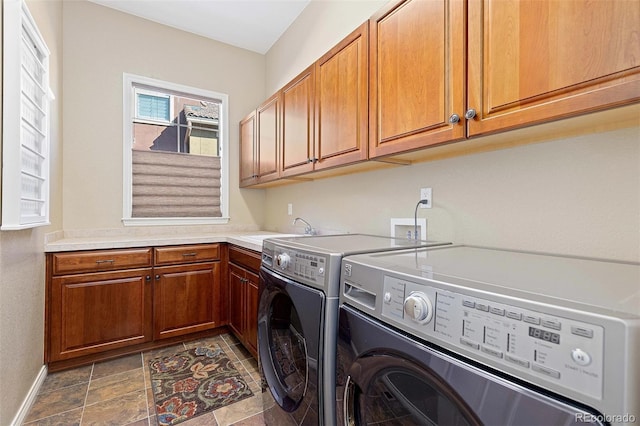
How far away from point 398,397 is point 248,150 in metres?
2.70

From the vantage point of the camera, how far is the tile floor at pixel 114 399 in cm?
161

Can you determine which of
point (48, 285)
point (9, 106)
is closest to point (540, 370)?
point (9, 106)

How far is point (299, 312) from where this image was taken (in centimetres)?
118

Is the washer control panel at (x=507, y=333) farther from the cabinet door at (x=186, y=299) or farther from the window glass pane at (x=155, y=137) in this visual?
the window glass pane at (x=155, y=137)

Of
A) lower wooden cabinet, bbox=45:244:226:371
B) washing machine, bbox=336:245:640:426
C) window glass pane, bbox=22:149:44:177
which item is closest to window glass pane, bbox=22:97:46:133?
window glass pane, bbox=22:149:44:177

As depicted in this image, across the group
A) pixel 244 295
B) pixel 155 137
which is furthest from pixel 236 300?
pixel 155 137

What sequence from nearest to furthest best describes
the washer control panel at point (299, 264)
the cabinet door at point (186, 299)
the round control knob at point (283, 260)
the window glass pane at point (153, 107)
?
1. the washer control panel at point (299, 264)
2. the round control knob at point (283, 260)
3. the cabinet door at point (186, 299)
4. the window glass pane at point (153, 107)

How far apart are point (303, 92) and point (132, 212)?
6.64ft

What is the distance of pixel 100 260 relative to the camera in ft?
7.20

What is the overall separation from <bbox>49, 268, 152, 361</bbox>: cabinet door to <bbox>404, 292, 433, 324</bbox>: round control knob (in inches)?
90.2

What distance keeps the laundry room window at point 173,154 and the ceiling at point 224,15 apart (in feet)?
1.95

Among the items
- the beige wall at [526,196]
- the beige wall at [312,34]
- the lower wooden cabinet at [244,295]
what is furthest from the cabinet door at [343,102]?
the lower wooden cabinet at [244,295]

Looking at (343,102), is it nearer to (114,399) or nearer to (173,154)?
(173,154)

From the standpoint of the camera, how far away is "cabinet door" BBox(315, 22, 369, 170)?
1557 millimetres
